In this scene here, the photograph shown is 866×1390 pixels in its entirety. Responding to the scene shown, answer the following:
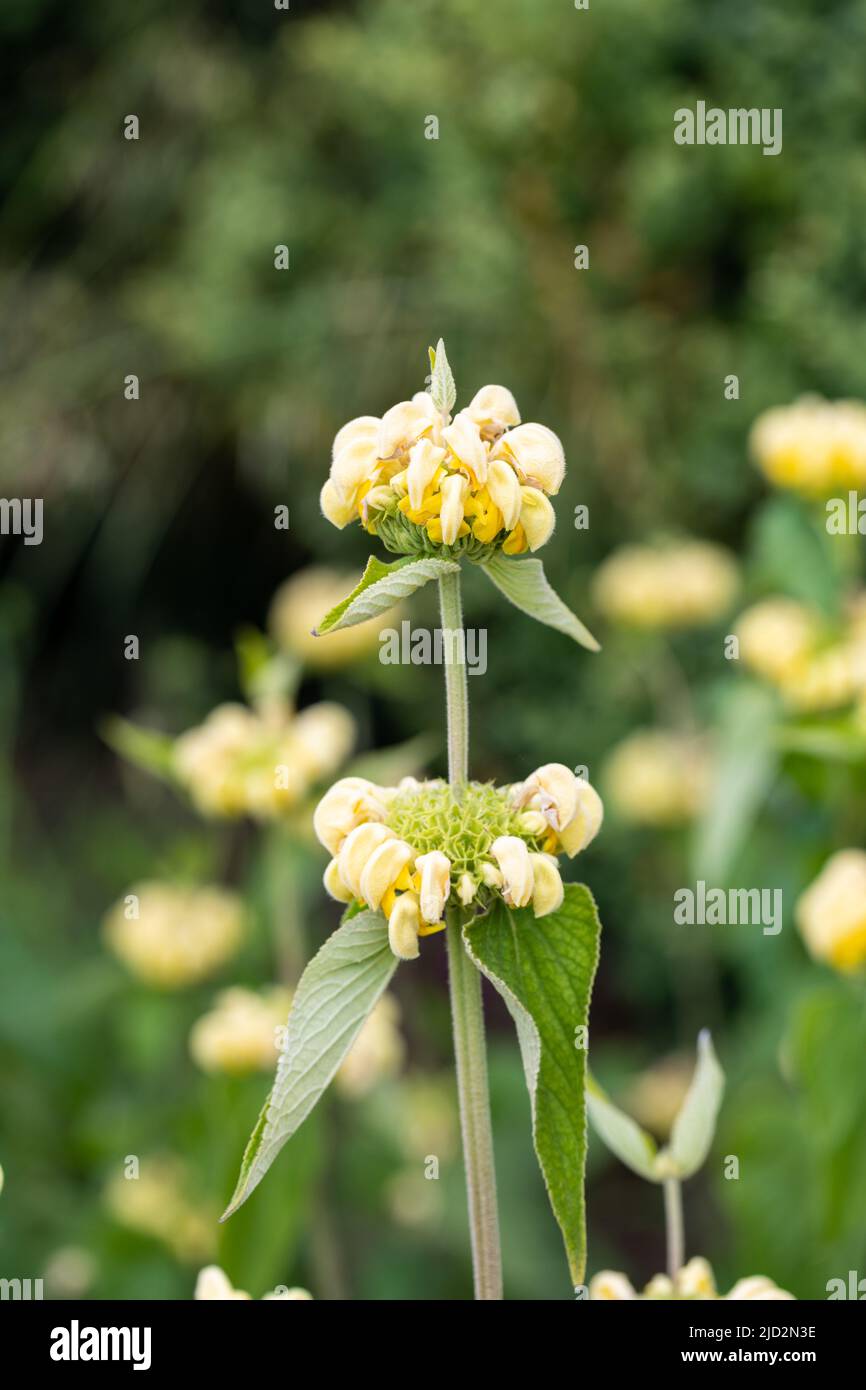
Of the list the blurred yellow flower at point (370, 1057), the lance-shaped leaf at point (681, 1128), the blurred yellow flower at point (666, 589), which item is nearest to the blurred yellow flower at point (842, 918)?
the blurred yellow flower at point (370, 1057)

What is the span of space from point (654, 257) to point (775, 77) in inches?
8.5

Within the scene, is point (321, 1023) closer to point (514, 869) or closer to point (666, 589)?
point (514, 869)

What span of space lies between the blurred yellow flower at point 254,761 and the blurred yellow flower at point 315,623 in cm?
48

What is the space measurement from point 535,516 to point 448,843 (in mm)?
92

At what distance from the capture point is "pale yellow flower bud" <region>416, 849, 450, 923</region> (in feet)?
1.17

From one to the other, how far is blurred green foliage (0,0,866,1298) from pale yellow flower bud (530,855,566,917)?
542mm

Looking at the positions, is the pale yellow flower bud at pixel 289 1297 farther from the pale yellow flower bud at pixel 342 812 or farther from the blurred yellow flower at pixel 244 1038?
the blurred yellow flower at pixel 244 1038

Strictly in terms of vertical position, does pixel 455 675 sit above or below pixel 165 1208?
above

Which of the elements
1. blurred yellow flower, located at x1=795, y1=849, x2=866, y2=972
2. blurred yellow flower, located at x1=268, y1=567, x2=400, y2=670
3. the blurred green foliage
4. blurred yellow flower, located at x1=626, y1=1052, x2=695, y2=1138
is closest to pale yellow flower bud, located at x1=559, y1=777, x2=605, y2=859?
blurred yellow flower, located at x1=795, y1=849, x2=866, y2=972

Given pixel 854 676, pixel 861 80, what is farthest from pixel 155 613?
pixel 854 676

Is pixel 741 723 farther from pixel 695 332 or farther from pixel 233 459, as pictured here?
pixel 233 459

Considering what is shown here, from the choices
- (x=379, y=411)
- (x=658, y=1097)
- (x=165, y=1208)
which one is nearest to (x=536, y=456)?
(x=165, y=1208)

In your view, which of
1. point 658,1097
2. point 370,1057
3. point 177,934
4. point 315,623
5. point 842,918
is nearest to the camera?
point 842,918

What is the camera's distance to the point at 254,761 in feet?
2.75
